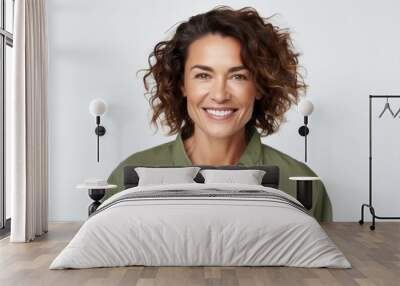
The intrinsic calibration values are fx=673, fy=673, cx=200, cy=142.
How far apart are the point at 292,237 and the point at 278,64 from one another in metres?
2.96

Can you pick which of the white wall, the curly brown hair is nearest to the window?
the white wall

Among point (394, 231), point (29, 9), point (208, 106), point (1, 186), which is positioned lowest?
point (394, 231)

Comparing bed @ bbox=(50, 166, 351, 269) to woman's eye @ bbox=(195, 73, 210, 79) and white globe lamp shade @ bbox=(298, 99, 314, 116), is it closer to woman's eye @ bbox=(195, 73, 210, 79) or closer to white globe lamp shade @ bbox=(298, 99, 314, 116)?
woman's eye @ bbox=(195, 73, 210, 79)

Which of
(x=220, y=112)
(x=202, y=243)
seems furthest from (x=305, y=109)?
(x=202, y=243)

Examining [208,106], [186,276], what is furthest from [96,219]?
[208,106]

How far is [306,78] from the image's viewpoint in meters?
7.48

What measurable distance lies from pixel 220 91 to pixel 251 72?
1.26 ft

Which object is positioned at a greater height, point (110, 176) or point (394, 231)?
point (110, 176)

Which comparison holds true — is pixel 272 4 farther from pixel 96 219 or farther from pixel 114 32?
pixel 96 219

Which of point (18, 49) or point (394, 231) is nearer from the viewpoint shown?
point (18, 49)

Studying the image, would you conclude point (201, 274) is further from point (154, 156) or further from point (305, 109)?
point (305, 109)

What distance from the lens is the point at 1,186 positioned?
22.4 ft

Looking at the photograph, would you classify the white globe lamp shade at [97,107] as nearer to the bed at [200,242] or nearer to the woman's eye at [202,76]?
the woman's eye at [202,76]

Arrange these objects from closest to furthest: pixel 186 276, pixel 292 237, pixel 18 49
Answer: pixel 186 276
pixel 292 237
pixel 18 49
